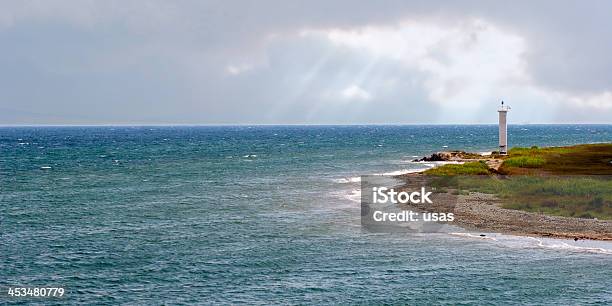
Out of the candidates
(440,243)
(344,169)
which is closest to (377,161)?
(344,169)

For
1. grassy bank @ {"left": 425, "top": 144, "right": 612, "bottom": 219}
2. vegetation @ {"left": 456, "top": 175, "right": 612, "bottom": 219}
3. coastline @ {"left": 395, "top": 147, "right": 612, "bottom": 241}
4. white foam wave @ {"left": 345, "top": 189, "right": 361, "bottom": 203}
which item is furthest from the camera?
white foam wave @ {"left": 345, "top": 189, "right": 361, "bottom": 203}

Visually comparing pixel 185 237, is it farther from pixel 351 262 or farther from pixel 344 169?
pixel 344 169

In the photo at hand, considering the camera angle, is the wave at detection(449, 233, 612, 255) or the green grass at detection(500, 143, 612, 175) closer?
the wave at detection(449, 233, 612, 255)

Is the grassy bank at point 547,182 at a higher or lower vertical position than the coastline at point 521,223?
higher

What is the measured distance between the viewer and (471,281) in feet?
120

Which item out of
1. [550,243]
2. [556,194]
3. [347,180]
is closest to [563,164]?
[347,180]

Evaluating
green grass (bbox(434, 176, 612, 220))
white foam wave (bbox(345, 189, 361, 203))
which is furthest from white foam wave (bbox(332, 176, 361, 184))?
green grass (bbox(434, 176, 612, 220))

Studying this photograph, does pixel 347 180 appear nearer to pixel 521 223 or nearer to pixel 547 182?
pixel 547 182

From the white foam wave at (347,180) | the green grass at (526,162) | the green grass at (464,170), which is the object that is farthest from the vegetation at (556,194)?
the white foam wave at (347,180)

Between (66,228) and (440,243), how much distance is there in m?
28.6

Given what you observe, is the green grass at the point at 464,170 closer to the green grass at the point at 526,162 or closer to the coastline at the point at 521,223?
the green grass at the point at 526,162

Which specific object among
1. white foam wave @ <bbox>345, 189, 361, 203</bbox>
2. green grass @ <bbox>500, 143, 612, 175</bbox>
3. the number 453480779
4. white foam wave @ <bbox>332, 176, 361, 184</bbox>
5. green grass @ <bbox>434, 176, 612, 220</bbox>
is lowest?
the number 453480779

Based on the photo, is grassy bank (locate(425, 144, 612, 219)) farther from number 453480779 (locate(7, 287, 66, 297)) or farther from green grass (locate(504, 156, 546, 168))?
number 453480779 (locate(7, 287, 66, 297))

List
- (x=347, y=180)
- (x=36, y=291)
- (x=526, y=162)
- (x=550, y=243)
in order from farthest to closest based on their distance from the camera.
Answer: (x=526, y=162) < (x=347, y=180) < (x=550, y=243) < (x=36, y=291)
